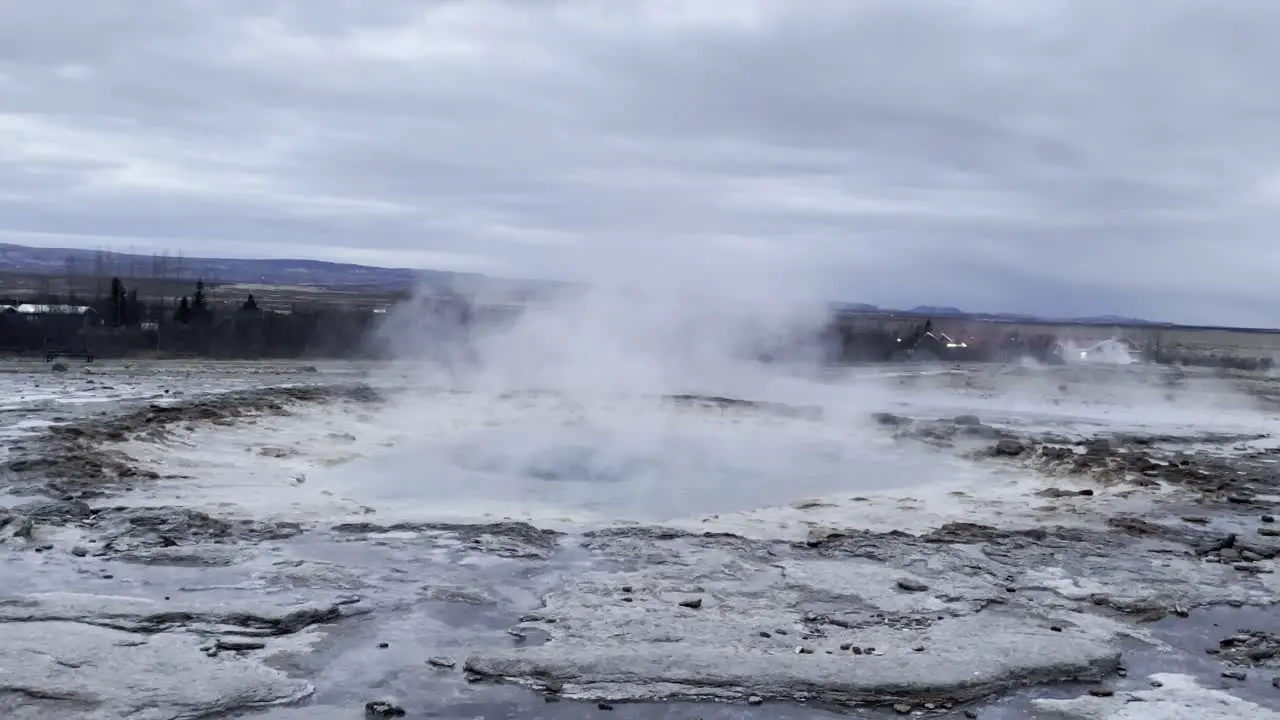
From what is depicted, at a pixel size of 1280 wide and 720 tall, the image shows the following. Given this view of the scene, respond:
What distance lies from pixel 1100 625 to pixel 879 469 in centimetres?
743

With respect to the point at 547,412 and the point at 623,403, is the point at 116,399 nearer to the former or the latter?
the point at 547,412

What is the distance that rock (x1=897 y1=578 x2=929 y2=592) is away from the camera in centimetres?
780

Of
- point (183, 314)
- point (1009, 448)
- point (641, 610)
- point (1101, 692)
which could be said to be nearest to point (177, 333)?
point (183, 314)

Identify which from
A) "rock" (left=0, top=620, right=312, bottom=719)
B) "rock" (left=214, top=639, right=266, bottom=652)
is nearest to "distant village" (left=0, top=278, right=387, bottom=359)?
"rock" (left=0, top=620, right=312, bottom=719)

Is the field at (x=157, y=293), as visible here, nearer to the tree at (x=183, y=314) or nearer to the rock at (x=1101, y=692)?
the tree at (x=183, y=314)

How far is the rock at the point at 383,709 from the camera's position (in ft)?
17.0

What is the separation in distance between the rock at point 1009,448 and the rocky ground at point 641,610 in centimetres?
366

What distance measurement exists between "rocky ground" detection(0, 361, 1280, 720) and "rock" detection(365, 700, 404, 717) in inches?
0.7

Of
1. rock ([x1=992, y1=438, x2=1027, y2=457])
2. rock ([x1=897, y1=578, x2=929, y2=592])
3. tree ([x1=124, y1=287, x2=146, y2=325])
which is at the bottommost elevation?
rock ([x1=897, y1=578, x2=929, y2=592])

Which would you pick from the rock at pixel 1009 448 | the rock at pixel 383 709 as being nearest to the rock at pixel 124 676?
the rock at pixel 383 709

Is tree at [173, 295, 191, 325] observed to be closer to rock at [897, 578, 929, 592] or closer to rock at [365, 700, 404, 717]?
rock at [897, 578, 929, 592]

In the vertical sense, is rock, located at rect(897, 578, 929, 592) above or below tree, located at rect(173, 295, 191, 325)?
below

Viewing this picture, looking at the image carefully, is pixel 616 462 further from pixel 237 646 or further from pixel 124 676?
pixel 124 676

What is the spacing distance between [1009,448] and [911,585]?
28.7 ft
